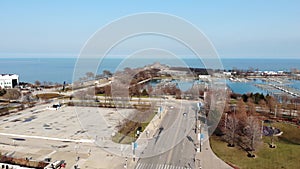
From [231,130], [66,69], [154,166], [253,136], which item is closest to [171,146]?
[154,166]

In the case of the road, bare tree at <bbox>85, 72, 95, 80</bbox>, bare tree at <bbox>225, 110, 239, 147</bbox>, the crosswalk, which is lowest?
the crosswalk

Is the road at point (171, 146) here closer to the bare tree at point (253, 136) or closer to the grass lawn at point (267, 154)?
the grass lawn at point (267, 154)

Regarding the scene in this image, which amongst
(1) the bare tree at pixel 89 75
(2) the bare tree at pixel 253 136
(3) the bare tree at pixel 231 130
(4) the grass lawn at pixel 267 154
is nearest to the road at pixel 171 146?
(4) the grass lawn at pixel 267 154

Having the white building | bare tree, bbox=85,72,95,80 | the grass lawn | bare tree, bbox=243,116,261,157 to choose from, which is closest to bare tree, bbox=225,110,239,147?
the grass lawn

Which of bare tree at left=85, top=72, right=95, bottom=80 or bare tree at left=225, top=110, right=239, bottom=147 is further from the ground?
bare tree at left=85, top=72, right=95, bottom=80

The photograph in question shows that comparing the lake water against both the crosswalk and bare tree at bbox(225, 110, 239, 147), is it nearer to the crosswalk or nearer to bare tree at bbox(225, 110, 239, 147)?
bare tree at bbox(225, 110, 239, 147)

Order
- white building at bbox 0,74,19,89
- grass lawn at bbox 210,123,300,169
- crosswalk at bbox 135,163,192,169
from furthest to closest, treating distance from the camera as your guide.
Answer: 1. white building at bbox 0,74,19,89
2. grass lawn at bbox 210,123,300,169
3. crosswalk at bbox 135,163,192,169

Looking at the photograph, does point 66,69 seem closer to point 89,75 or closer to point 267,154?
point 89,75

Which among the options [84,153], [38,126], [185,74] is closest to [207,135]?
[84,153]

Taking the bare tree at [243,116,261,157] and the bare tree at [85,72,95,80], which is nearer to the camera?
the bare tree at [243,116,261,157]
